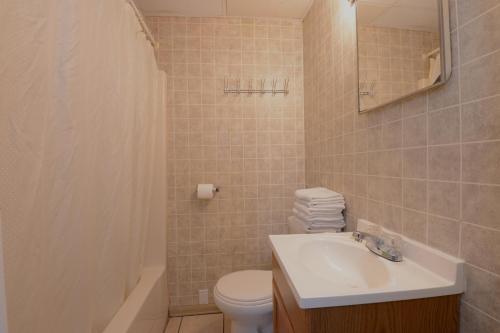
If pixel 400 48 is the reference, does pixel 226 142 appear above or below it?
below

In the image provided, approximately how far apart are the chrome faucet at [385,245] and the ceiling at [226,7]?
1631mm

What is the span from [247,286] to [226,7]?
1.94 meters

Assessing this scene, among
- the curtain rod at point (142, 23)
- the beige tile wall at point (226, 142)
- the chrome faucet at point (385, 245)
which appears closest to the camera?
the chrome faucet at point (385, 245)

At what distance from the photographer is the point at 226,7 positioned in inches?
67.2

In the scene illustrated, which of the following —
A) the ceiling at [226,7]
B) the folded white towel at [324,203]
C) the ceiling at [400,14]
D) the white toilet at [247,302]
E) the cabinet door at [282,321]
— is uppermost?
the ceiling at [226,7]

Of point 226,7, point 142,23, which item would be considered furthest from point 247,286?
point 226,7

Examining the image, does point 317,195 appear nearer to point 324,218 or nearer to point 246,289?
point 324,218

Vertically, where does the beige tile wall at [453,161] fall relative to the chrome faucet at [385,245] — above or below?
above

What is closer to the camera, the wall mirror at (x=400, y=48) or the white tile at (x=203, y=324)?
the wall mirror at (x=400, y=48)

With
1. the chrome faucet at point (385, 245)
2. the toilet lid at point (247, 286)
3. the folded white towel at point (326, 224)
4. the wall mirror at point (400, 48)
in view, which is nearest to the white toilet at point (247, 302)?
the toilet lid at point (247, 286)

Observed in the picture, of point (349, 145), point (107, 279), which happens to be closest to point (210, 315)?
point (107, 279)

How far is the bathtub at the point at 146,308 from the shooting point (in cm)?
107

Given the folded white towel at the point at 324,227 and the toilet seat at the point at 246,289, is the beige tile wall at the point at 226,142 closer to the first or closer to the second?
the toilet seat at the point at 246,289

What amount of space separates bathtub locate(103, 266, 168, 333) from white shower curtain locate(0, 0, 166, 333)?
0.07m
